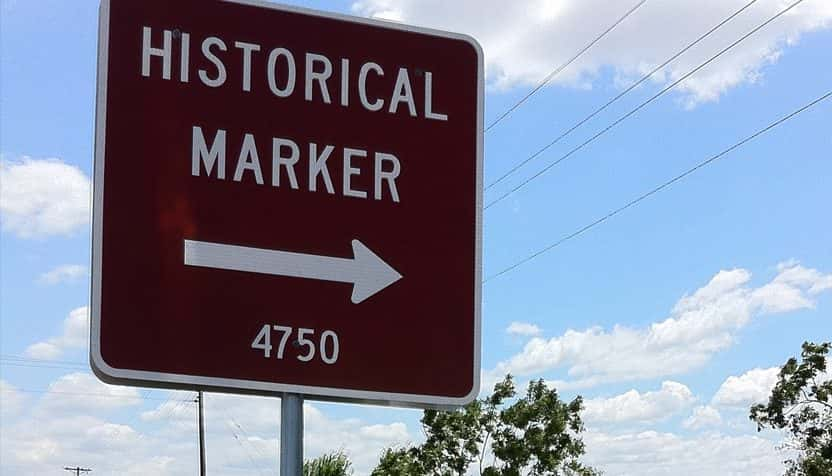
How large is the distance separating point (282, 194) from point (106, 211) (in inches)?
14.6

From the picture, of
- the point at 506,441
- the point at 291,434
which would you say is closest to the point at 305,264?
the point at 291,434

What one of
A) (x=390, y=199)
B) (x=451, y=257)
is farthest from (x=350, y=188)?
(x=451, y=257)

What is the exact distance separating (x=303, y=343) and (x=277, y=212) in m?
0.29

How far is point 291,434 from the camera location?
2824mm

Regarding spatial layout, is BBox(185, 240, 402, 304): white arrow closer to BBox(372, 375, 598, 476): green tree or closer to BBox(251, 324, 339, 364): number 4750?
BBox(251, 324, 339, 364): number 4750

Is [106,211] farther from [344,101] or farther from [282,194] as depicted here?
[344,101]

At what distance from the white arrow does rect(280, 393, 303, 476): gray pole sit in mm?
Result: 259

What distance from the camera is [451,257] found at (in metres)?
3.12

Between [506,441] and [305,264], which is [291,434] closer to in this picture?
[305,264]

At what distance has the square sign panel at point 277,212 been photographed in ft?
9.32

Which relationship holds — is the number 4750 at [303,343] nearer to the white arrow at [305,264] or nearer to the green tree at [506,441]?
the white arrow at [305,264]

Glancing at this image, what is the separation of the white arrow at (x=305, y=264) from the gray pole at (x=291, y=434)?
0.26m

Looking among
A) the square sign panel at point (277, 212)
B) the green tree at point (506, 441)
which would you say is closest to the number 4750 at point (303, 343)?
the square sign panel at point (277, 212)

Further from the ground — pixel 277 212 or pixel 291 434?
pixel 277 212
